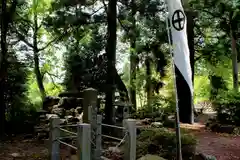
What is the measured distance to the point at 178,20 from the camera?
5.69m

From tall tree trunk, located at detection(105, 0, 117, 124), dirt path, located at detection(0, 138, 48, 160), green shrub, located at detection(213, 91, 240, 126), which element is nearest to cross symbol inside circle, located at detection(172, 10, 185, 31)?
dirt path, located at detection(0, 138, 48, 160)

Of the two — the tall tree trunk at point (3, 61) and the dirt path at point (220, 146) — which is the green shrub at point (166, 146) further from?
the tall tree trunk at point (3, 61)

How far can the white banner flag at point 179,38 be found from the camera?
5621mm

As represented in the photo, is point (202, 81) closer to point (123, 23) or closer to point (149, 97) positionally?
point (149, 97)

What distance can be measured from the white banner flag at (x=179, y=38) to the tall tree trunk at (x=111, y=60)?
4772 millimetres

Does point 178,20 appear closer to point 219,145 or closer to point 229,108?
point 219,145

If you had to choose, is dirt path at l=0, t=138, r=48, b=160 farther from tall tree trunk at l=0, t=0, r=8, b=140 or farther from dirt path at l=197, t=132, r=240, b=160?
dirt path at l=197, t=132, r=240, b=160

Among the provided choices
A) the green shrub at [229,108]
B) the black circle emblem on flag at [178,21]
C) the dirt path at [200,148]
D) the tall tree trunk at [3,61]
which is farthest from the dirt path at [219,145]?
the tall tree trunk at [3,61]

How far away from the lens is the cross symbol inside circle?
568 cm

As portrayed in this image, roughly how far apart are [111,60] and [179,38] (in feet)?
16.1

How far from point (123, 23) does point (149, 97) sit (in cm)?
508

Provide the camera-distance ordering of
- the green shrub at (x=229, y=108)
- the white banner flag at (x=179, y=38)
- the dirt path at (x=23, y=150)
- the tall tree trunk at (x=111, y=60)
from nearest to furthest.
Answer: the white banner flag at (x=179, y=38) → the dirt path at (x=23, y=150) → the tall tree trunk at (x=111, y=60) → the green shrub at (x=229, y=108)

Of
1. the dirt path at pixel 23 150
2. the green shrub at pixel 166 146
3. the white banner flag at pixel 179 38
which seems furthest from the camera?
the dirt path at pixel 23 150

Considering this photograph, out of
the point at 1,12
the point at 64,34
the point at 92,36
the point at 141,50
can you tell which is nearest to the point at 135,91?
the point at 141,50
